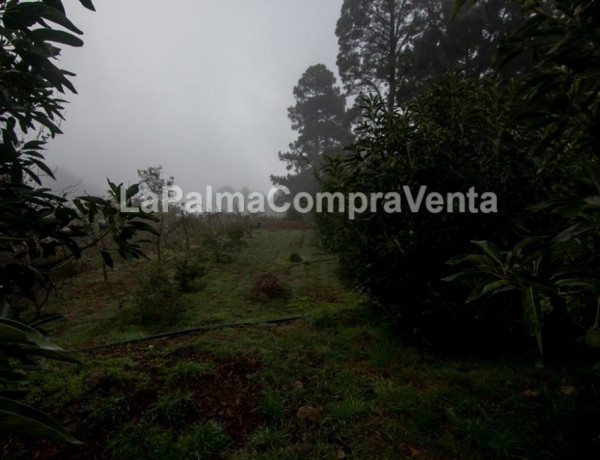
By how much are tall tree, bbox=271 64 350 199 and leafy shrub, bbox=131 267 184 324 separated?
2237 cm

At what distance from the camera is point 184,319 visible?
5.20 m

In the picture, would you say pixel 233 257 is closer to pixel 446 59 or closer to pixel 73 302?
pixel 73 302

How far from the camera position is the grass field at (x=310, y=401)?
1896mm

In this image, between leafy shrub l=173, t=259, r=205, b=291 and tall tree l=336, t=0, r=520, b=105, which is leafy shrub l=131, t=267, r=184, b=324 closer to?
leafy shrub l=173, t=259, r=205, b=291

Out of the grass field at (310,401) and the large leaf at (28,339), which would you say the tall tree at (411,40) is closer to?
the grass field at (310,401)

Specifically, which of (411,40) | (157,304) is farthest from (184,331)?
(411,40)

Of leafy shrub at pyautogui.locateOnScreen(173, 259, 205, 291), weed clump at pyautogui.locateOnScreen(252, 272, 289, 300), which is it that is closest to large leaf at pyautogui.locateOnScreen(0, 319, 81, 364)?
weed clump at pyautogui.locateOnScreen(252, 272, 289, 300)

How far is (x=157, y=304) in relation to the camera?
5.38 m

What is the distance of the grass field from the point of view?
1.90 m

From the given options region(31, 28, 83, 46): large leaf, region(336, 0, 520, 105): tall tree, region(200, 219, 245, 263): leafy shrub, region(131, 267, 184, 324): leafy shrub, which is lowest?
region(131, 267, 184, 324): leafy shrub

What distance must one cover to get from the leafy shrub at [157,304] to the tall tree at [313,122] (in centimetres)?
2237

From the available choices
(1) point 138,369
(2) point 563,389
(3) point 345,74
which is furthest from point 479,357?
(3) point 345,74

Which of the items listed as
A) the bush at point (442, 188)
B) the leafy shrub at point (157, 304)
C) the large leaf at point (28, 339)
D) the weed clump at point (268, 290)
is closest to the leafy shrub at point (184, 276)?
the leafy shrub at point (157, 304)

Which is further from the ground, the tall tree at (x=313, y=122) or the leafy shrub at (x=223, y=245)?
the tall tree at (x=313, y=122)
